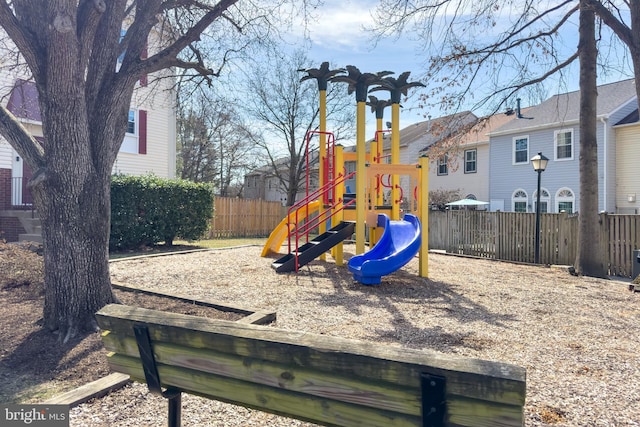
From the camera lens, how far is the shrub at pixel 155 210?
13.0 metres

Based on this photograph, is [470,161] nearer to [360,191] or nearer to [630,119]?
[630,119]

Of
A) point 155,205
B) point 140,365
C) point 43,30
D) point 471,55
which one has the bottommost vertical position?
point 140,365

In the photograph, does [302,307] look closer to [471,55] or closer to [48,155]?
[48,155]

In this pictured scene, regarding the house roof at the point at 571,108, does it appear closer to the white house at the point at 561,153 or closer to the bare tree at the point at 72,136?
the white house at the point at 561,153

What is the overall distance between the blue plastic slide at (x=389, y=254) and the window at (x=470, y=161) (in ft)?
60.2

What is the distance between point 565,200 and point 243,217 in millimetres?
15681

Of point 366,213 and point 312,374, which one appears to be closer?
point 312,374

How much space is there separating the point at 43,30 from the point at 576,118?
69.8 feet

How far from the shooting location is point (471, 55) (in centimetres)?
1051

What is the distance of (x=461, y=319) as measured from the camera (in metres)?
5.61

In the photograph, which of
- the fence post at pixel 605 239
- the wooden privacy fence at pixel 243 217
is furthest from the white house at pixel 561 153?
the wooden privacy fence at pixel 243 217

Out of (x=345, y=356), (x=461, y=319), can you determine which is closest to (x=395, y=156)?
(x=461, y=319)

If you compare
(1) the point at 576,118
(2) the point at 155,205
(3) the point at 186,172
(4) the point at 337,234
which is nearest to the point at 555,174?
(1) the point at 576,118

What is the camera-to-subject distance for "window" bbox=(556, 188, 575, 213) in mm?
20672
